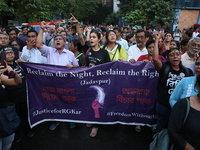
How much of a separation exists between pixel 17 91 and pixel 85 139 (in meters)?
1.57

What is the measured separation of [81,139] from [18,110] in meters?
1.37

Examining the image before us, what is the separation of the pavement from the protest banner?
0.27 metres

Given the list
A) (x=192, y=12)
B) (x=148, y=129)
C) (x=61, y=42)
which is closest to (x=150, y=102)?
(x=148, y=129)

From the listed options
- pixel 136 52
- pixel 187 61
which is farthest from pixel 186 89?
pixel 136 52

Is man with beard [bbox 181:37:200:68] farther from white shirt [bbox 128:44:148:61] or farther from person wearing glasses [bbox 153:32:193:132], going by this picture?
white shirt [bbox 128:44:148:61]

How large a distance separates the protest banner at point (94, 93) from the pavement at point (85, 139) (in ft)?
0.90

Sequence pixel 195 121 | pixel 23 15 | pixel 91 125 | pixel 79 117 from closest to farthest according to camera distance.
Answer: pixel 195 121 < pixel 79 117 < pixel 91 125 < pixel 23 15

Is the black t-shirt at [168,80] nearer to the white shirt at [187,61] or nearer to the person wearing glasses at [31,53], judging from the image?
the white shirt at [187,61]

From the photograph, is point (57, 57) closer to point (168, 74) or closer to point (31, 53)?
point (31, 53)

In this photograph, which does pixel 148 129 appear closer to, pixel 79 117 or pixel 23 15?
pixel 79 117

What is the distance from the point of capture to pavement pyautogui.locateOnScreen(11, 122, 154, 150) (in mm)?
2956

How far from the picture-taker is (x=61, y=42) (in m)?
3.33

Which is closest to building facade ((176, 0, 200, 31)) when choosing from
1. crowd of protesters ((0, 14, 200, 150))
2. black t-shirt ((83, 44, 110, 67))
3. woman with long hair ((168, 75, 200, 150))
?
crowd of protesters ((0, 14, 200, 150))

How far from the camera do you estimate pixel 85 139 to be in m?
3.16
